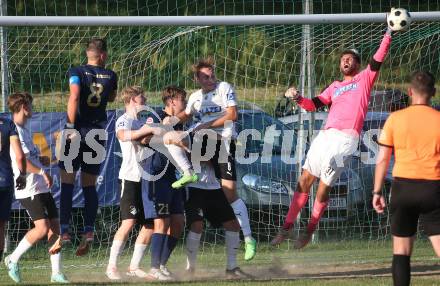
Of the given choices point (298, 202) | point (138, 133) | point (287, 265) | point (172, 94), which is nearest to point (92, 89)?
point (138, 133)

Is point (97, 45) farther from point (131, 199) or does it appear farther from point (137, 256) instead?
point (137, 256)

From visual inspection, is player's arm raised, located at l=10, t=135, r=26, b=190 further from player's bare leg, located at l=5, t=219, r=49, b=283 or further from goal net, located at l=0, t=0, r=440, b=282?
goal net, located at l=0, t=0, r=440, b=282

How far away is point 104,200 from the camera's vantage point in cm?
1275

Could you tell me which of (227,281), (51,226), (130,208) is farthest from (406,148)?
(51,226)

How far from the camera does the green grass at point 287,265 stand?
10.1 m

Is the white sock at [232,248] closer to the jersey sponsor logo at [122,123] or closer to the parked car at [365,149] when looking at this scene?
the jersey sponsor logo at [122,123]

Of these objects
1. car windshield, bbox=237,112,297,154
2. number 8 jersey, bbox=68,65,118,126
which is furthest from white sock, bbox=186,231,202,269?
car windshield, bbox=237,112,297,154

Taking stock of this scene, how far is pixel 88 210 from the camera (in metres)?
10.3

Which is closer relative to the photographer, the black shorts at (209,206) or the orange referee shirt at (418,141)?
the orange referee shirt at (418,141)

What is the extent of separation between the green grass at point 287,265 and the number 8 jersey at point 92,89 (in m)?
1.84

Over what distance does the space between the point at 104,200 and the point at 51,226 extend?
2212 mm

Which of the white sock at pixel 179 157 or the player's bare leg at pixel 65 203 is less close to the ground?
the white sock at pixel 179 157

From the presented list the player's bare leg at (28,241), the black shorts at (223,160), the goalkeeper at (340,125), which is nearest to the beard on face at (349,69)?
the goalkeeper at (340,125)

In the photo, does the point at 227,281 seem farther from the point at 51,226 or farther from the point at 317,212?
the point at 51,226
